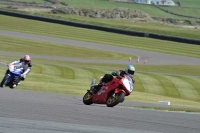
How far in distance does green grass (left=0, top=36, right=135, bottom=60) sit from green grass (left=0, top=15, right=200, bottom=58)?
22.5ft

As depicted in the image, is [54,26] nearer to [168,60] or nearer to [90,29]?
[90,29]

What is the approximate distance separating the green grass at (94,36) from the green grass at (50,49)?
6.87 metres

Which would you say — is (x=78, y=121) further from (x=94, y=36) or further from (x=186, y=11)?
(x=186, y=11)

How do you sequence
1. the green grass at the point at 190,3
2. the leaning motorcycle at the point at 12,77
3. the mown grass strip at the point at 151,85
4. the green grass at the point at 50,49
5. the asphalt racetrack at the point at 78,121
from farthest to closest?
the green grass at the point at 190,3 → the green grass at the point at 50,49 → the mown grass strip at the point at 151,85 → the leaning motorcycle at the point at 12,77 → the asphalt racetrack at the point at 78,121

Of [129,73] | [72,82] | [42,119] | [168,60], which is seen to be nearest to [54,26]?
[168,60]

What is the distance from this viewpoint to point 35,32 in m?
66.6

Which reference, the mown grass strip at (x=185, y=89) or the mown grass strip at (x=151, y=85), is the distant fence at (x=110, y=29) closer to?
the mown grass strip at (x=151, y=85)

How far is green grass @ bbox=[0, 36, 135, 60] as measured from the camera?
52812 mm

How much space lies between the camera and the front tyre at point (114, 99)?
1768cm

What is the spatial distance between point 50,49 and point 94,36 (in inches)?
496

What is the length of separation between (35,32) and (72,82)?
37710 mm

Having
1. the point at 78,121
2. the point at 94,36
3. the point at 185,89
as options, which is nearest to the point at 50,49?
the point at 94,36

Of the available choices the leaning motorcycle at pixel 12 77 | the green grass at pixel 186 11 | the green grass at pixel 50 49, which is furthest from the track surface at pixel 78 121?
the green grass at pixel 186 11

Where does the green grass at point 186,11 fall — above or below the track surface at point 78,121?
below
